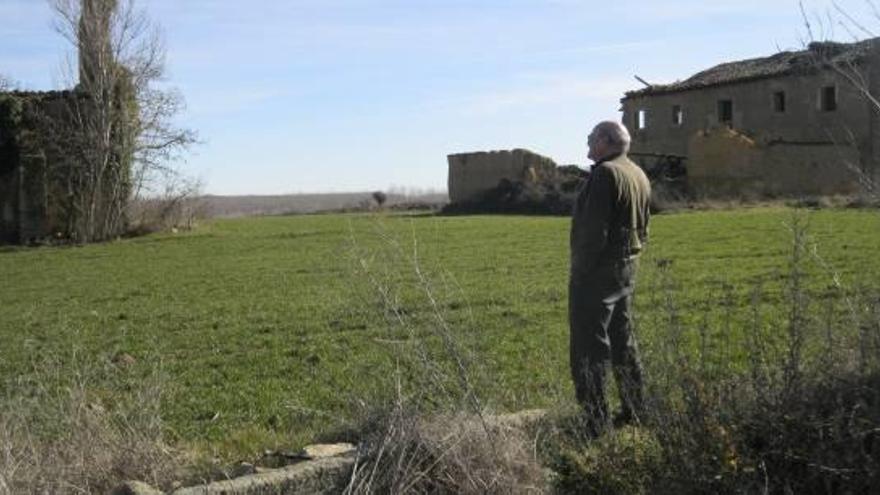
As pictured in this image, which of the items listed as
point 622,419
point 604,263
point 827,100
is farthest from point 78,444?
point 827,100

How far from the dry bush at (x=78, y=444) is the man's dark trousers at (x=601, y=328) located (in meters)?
2.50

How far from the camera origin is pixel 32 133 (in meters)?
36.4

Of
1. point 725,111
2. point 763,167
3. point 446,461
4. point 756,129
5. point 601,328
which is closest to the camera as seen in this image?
point 446,461

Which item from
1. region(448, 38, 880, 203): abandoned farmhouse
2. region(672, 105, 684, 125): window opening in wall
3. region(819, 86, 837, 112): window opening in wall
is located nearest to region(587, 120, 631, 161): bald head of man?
region(448, 38, 880, 203): abandoned farmhouse

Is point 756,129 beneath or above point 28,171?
above

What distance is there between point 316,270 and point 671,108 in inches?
1488

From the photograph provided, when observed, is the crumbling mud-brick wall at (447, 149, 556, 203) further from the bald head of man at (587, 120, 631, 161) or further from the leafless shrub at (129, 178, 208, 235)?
the bald head of man at (587, 120, 631, 161)

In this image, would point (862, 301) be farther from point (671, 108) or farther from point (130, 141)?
point (671, 108)

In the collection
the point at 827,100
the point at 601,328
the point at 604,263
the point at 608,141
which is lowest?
the point at 601,328

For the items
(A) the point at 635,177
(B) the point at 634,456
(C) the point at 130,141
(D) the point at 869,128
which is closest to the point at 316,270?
(A) the point at 635,177

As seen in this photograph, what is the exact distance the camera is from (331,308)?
1351 cm

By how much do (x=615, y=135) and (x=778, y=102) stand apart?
44112mm

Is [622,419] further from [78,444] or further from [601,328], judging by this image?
[78,444]

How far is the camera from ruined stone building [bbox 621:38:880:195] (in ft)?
132
